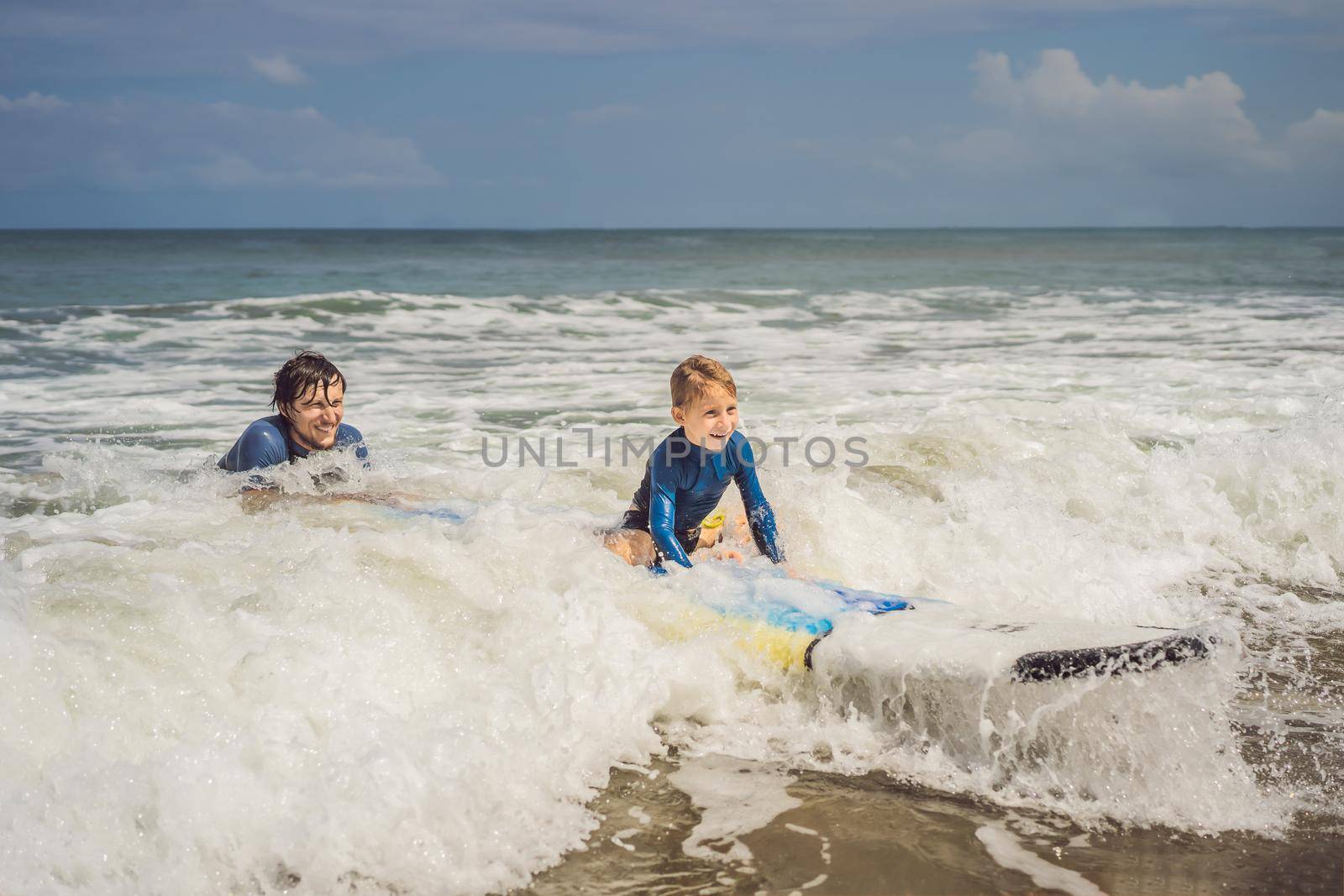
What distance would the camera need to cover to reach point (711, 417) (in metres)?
4.69

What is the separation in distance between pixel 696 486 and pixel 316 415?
220cm

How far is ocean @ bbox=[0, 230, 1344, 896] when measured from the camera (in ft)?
9.46

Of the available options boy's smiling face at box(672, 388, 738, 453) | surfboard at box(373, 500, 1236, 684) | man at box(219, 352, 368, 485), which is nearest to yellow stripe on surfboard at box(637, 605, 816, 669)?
surfboard at box(373, 500, 1236, 684)

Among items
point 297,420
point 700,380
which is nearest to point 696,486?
point 700,380

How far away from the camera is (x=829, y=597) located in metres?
4.25

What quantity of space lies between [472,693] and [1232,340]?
555 inches

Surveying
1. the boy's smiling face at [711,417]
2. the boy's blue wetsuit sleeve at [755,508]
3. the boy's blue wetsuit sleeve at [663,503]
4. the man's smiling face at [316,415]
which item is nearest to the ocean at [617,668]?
the man's smiling face at [316,415]

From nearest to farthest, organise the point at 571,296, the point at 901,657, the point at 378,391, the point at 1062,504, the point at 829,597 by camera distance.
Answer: the point at 901,657
the point at 829,597
the point at 1062,504
the point at 378,391
the point at 571,296

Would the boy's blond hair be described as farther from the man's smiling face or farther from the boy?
the man's smiling face

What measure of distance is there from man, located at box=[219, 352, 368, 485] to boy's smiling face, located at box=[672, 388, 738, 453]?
1988 mm

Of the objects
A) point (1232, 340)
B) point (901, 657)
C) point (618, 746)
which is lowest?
point (618, 746)

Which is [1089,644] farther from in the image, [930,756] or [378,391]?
[378,391]

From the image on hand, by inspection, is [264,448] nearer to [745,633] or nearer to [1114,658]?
[745,633]

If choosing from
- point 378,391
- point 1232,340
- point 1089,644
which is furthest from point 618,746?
point 1232,340
